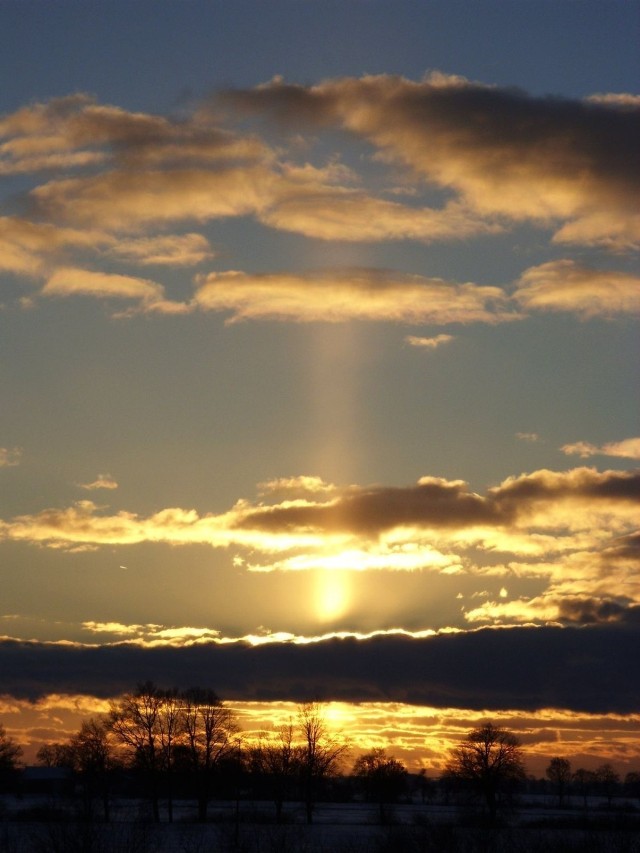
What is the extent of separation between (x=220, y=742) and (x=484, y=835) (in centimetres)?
10672

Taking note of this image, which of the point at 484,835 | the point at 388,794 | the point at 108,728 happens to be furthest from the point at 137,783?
the point at 484,835

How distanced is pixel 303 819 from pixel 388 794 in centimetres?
5040

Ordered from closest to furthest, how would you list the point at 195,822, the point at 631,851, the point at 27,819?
the point at 631,851 → the point at 27,819 → the point at 195,822

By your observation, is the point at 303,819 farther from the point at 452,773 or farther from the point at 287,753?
the point at 287,753

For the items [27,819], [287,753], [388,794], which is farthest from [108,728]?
[27,819]

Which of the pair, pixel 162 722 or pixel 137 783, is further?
pixel 137 783

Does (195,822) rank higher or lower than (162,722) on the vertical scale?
lower

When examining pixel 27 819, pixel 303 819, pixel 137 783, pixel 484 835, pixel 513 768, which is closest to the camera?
pixel 484 835

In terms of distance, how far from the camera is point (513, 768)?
16475 centimetres

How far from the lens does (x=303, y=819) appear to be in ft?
463

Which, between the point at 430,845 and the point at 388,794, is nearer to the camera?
the point at 430,845

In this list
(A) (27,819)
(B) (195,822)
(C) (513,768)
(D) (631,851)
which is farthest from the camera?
(C) (513,768)

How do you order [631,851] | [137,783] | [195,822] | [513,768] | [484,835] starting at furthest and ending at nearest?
1. [137,783]
2. [513,768]
3. [195,822]
4. [484,835]
5. [631,851]

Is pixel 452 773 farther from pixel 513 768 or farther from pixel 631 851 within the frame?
pixel 631 851
